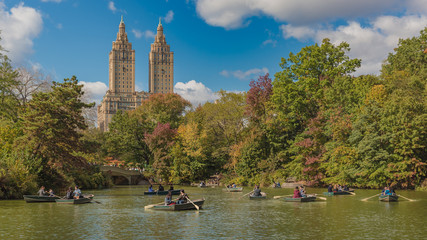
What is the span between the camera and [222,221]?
25.0m

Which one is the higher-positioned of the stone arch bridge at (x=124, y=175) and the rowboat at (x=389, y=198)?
the stone arch bridge at (x=124, y=175)

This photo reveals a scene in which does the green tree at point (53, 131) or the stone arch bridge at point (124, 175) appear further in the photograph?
the stone arch bridge at point (124, 175)

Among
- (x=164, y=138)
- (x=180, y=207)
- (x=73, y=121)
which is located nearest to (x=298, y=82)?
(x=164, y=138)

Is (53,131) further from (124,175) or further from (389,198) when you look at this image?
(124,175)

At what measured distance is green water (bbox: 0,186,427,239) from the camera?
803 inches

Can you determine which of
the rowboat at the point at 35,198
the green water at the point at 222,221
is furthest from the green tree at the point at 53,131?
the green water at the point at 222,221

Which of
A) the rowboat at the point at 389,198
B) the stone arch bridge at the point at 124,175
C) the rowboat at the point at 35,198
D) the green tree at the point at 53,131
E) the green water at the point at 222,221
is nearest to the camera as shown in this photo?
the green water at the point at 222,221

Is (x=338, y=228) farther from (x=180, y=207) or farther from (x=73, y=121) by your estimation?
(x=73, y=121)

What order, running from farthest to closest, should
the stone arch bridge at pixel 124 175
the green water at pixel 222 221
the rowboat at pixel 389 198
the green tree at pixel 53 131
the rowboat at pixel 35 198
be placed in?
the stone arch bridge at pixel 124 175 → the green tree at pixel 53 131 → the rowboat at pixel 389 198 → the rowboat at pixel 35 198 → the green water at pixel 222 221

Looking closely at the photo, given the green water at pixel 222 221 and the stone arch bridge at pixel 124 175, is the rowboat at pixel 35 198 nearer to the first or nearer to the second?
the green water at pixel 222 221

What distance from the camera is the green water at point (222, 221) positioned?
20.4 meters

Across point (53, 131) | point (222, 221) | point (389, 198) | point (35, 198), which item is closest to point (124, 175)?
point (53, 131)

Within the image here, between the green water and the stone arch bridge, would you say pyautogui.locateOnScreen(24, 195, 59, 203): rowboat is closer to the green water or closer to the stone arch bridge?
the green water

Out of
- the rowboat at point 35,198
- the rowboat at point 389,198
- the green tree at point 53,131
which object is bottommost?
the rowboat at point 389,198
